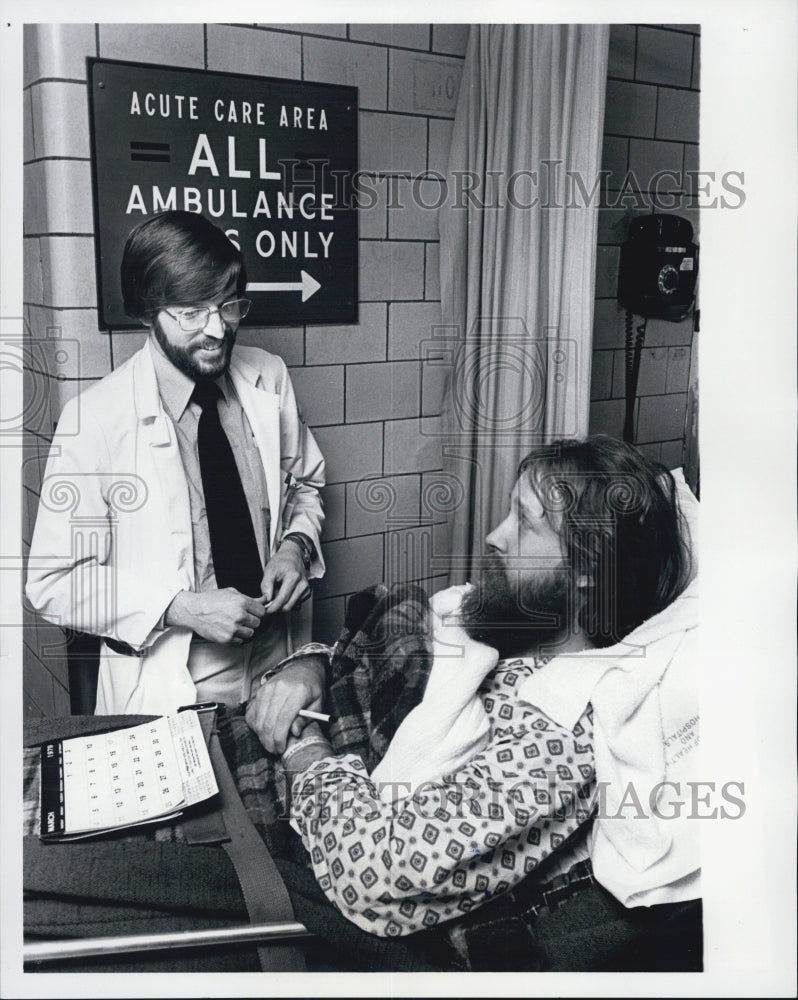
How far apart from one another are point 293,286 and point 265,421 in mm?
234

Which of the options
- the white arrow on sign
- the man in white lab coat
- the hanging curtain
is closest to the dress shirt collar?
the man in white lab coat

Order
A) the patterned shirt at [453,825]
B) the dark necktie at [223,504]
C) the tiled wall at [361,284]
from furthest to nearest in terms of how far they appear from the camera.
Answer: the dark necktie at [223,504] → the tiled wall at [361,284] → the patterned shirt at [453,825]

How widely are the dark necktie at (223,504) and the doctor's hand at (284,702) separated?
162 mm

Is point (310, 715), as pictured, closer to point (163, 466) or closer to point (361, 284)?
point (163, 466)

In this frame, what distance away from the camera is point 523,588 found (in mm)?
1533

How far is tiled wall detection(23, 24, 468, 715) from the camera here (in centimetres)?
141

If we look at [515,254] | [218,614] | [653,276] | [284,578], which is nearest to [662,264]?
[653,276]

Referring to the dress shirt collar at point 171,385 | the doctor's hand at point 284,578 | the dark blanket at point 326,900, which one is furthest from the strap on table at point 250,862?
the dress shirt collar at point 171,385

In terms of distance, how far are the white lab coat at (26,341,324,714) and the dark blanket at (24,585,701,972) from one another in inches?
4.3

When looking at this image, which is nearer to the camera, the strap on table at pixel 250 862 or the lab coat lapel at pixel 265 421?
the strap on table at pixel 250 862

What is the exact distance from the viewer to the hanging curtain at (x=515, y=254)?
1503 mm

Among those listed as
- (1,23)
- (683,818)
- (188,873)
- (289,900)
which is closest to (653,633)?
(683,818)

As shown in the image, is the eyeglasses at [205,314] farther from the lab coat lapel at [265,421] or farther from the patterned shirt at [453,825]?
the patterned shirt at [453,825]

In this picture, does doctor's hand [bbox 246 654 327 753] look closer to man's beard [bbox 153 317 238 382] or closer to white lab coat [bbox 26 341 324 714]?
white lab coat [bbox 26 341 324 714]
